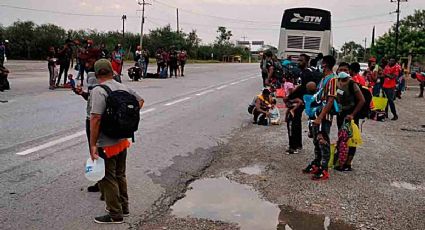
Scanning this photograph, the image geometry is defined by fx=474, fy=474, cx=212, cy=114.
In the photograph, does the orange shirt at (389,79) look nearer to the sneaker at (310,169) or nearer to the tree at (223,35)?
the sneaker at (310,169)

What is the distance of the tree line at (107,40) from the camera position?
52188 millimetres

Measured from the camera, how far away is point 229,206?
17.7 feet

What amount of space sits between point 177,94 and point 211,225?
13.4 m

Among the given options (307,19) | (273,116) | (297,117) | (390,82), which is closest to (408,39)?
(307,19)

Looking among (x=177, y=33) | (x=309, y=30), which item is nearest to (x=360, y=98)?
(x=309, y=30)

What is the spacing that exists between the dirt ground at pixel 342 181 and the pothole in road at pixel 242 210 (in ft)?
0.52

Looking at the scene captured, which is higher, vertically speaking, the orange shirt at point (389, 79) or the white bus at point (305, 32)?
the white bus at point (305, 32)

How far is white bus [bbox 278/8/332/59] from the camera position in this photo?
2262 centimetres

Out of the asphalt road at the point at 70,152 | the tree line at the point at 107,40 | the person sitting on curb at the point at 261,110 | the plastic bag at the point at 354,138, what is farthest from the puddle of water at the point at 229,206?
the tree line at the point at 107,40

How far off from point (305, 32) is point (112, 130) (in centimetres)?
1959

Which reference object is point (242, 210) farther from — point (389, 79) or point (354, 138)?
point (389, 79)

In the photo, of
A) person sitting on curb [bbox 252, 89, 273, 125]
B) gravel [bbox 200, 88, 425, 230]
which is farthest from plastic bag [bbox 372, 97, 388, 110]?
person sitting on curb [bbox 252, 89, 273, 125]

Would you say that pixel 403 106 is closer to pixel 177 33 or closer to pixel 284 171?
pixel 284 171

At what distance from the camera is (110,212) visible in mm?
4660
